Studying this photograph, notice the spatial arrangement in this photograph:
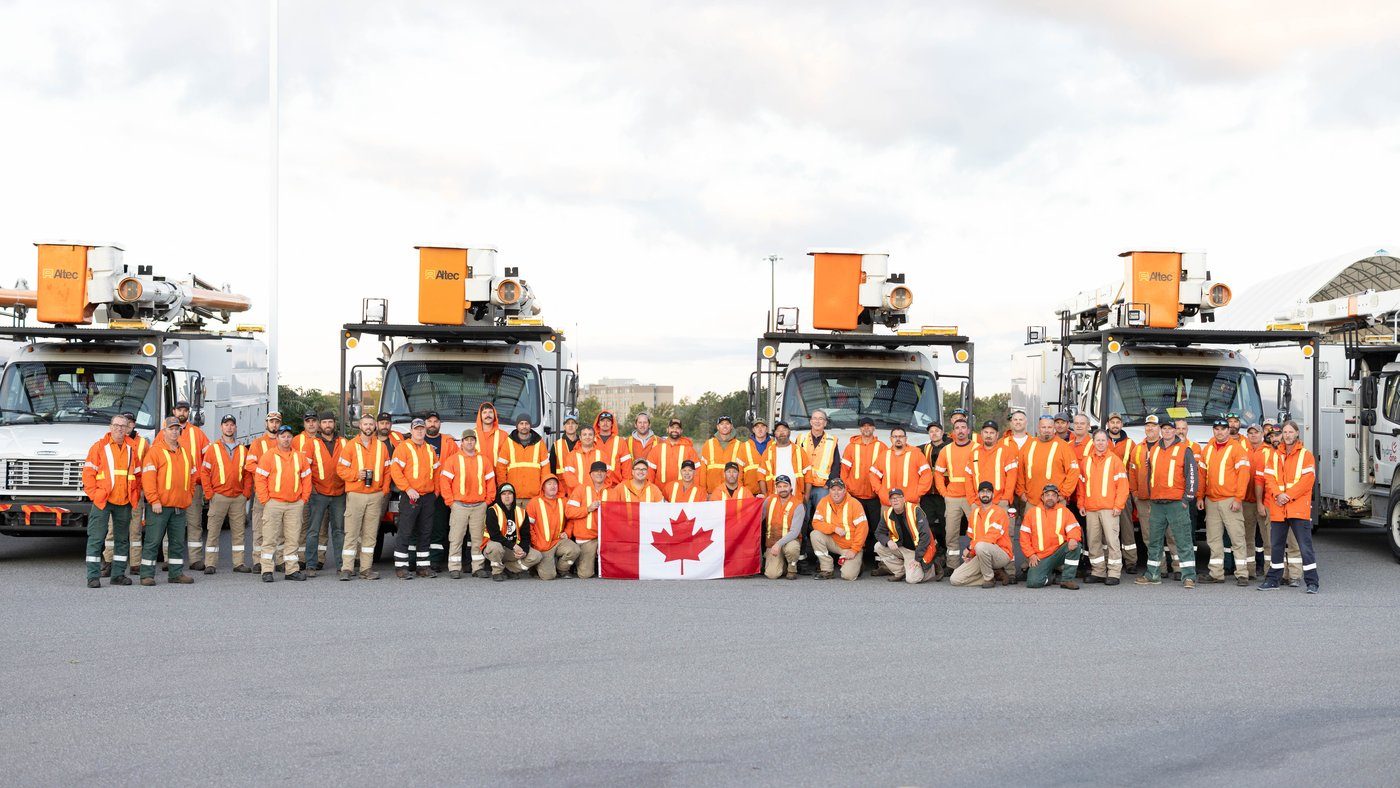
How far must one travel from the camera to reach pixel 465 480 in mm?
13578

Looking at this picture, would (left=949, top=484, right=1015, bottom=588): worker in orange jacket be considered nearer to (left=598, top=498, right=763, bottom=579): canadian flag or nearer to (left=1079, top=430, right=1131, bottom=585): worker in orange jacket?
(left=1079, top=430, right=1131, bottom=585): worker in orange jacket

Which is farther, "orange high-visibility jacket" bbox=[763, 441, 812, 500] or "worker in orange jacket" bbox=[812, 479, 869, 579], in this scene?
"orange high-visibility jacket" bbox=[763, 441, 812, 500]

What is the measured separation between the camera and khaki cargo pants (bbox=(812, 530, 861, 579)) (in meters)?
13.8

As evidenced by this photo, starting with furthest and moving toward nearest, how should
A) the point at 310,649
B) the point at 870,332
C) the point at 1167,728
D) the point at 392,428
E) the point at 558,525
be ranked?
the point at 870,332 → the point at 392,428 → the point at 558,525 → the point at 310,649 → the point at 1167,728

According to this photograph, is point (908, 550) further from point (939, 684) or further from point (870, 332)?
point (939, 684)

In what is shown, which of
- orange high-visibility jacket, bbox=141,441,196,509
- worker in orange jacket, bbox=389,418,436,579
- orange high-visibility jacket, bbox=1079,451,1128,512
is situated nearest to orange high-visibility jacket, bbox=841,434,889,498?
orange high-visibility jacket, bbox=1079,451,1128,512

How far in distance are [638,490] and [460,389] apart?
2967mm

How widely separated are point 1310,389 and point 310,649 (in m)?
15.1

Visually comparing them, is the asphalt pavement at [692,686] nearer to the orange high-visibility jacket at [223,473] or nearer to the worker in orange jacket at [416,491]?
the worker in orange jacket at [416,491]

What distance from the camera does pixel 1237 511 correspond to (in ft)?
45.8

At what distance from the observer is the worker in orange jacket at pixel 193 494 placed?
45.7 ft

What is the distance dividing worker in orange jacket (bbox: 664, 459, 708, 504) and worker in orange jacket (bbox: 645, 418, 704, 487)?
0.47m

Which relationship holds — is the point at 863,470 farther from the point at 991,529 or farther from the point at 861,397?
the point at 861,397

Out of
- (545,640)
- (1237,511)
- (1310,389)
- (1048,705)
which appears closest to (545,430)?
(545,640)
